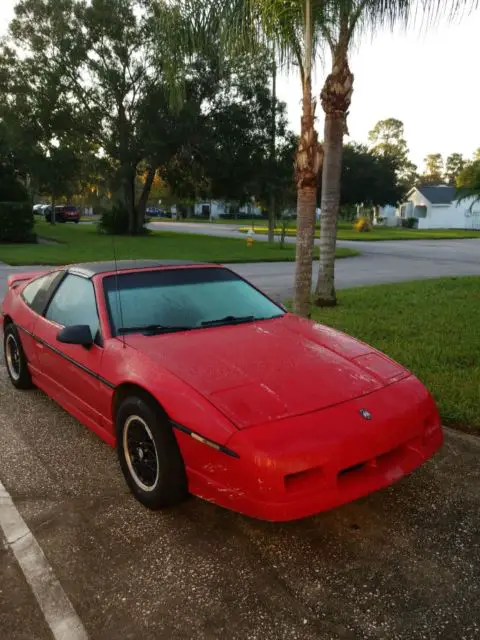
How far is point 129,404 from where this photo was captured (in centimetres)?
297

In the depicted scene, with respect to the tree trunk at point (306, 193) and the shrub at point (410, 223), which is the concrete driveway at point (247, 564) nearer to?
the tree trunk at point (306, 193)

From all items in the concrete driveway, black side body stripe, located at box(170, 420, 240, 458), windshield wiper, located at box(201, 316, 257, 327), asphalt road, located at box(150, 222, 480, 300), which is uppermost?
windshield wiper, located at box(201, 316, 257, 327)

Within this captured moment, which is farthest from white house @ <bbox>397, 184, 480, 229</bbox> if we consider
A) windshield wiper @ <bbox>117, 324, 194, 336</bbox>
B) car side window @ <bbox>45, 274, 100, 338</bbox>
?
windshield wiper @ <bbox>117, 324, 194, 336</bbox>

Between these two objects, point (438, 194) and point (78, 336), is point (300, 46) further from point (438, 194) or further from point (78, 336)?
point (438, 194)

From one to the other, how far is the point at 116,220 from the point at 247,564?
33403mm

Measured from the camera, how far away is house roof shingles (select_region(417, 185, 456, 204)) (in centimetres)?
6022

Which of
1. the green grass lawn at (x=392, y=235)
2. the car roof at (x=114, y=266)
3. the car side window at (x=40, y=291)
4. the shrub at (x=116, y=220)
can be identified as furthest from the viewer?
the green grass lawn at (x=392, y=235)

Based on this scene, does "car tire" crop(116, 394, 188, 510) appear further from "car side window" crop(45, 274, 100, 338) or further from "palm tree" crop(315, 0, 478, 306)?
"palm tree" crop(315, 0, 478, 306)

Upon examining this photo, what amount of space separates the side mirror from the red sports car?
1cm

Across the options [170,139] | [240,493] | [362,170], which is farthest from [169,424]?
[362,170]

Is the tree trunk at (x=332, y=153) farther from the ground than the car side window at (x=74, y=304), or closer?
farther from the ground

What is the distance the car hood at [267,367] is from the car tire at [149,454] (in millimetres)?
272

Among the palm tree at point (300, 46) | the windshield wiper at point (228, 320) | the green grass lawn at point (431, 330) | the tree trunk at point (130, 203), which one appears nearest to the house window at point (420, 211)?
the tree trunk at point (130, 203)

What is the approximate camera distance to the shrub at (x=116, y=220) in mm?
33719
